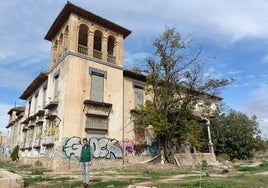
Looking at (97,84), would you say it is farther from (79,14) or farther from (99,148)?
(79,14)

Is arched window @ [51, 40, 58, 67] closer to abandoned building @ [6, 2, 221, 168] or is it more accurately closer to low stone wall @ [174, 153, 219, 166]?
abandoned building @ [6, 2, 221, 168]

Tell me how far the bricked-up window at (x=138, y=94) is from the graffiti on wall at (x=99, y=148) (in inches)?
151

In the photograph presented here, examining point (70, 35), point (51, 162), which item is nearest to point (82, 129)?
point (51, 162)

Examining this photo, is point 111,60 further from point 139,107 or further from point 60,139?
point 60,139

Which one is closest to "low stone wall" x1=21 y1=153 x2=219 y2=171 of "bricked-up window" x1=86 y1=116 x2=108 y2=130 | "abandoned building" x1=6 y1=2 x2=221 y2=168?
"abandoned building" x1=6 y1=2 x2=221 y2=168

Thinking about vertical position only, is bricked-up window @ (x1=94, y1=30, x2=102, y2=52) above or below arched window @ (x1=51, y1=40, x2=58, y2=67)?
above

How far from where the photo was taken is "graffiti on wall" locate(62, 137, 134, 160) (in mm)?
16859

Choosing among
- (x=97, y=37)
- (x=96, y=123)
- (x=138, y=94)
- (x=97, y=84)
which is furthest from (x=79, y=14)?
(x=96, y=123)

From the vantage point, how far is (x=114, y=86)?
20.3m

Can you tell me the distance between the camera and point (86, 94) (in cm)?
1866

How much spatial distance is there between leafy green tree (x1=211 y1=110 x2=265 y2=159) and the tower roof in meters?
14.7

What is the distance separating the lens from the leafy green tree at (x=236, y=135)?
86.5ft

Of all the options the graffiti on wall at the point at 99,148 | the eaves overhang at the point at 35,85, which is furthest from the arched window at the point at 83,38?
the graffiti on wall at the point at 99,148

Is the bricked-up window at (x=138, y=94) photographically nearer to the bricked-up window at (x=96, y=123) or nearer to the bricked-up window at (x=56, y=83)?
the bricked-up window at (x=96, y=123)
